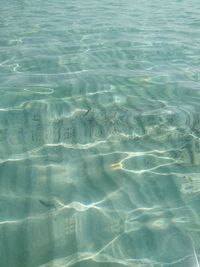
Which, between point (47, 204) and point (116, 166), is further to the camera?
point (116, 166)

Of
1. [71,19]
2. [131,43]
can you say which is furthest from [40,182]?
[71,19]

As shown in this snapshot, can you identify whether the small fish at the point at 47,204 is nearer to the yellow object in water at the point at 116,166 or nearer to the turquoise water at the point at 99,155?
the turquoise water at the point at 99,155

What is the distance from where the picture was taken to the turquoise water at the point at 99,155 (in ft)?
9.61

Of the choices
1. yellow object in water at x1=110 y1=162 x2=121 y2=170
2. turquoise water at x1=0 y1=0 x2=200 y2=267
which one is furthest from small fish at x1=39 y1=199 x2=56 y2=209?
yellow object in water at x1=110 y1=162 x2=121 y2=170

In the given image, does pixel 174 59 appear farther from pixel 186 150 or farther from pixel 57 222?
pixel 57 222

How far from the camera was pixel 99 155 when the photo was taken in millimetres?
4121

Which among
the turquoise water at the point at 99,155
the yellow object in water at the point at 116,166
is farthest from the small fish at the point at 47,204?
the yellow object in water at the point at 116,166

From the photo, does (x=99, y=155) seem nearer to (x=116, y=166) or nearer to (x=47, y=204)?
(x=116, y=166)

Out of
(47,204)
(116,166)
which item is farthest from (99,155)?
(47,204)

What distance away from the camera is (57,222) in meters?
3.12

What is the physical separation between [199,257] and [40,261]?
121 cm

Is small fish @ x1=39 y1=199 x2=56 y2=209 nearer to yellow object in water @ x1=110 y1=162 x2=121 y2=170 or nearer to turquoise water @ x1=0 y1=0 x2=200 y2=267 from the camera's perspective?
turquoise water @ x1=0 y1=0 x2=200 y2=267

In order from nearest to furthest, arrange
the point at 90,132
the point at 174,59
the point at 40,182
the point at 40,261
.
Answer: the point at 40,261, the point at 40,182, the point at 90,132, the point at 174,59

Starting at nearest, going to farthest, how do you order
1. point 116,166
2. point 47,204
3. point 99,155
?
point 47,204 → point 116,166 → point 99,155
